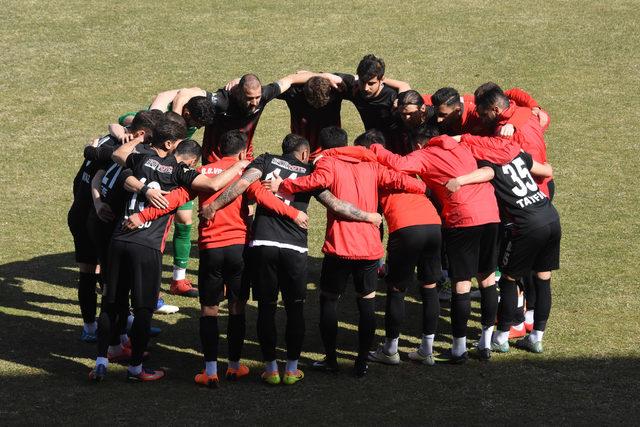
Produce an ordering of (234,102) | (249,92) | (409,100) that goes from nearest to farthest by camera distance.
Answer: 1. (409,100)
2. (249,92)
3. (234,102)

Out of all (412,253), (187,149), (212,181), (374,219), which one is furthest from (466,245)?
(187,149)

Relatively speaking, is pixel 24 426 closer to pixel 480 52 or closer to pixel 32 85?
pixel 32 85

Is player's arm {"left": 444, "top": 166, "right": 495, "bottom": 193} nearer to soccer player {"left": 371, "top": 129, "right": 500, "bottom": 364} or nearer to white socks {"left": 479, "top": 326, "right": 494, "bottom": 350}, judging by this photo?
soccer player {"left": 371, "top": 129, "right": 500, "bottom": 364}

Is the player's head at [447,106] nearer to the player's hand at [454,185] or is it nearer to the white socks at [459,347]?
the player's hand at [454,185]

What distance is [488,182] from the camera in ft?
34.8

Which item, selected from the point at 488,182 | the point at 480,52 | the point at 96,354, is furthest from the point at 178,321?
the point at 480,52

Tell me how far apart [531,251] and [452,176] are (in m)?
1.15

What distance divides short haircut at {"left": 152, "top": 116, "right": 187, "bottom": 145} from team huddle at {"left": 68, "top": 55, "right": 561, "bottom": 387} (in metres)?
0.01

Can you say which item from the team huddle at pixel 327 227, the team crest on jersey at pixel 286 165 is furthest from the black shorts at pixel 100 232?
the team crest on jersey at pixel 286 165

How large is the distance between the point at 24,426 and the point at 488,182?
495 centimetres

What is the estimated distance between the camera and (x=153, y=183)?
9.86 meters

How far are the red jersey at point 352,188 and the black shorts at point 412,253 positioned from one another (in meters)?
0.34

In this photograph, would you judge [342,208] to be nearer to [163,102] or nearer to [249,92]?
[249,92]

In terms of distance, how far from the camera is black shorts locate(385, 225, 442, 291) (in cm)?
1031
